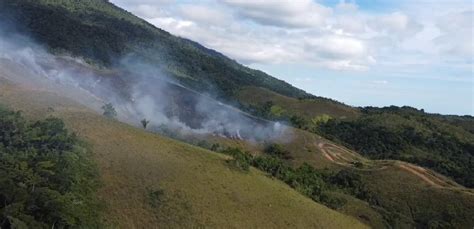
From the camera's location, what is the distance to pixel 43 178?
57000mm

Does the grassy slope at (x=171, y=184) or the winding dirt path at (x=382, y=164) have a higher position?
the winding dirt path at (x=382, y=164)

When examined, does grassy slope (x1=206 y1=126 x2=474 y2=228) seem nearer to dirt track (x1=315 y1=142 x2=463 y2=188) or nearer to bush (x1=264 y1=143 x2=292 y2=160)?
dirt track (x1=315 y1=142 x2=463 y2=188)

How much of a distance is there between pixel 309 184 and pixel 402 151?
103287 millimetres

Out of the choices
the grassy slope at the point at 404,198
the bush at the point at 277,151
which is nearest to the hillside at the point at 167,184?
the grassy slope at the point at 404,198

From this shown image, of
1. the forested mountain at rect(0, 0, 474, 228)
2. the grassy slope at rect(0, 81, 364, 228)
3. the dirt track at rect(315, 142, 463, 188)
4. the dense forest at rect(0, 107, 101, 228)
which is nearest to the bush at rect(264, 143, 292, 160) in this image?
the forested mountain at rect(0, 0, 474, 228)

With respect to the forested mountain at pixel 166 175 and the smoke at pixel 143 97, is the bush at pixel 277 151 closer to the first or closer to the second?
the forested mountain at pixel 166 175

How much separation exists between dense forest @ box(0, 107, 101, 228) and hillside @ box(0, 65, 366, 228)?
14.9ft

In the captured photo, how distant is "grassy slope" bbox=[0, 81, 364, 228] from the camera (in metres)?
68.4

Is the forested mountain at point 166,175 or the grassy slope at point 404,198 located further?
the grassy slope at point 404,198

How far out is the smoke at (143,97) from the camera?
141000 millimetres

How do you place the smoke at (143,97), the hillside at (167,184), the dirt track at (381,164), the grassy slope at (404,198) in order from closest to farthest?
the hillside at (167,184) → the grassy slope at (404,198) → the dirt track at (381,164) → the smoke at (143,97)

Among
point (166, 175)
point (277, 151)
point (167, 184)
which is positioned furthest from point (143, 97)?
point (167, 184)

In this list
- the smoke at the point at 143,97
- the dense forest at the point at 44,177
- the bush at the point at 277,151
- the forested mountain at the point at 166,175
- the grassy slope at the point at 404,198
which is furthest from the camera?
the bush at the point at 277,151

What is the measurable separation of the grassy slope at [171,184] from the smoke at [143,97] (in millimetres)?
39042
